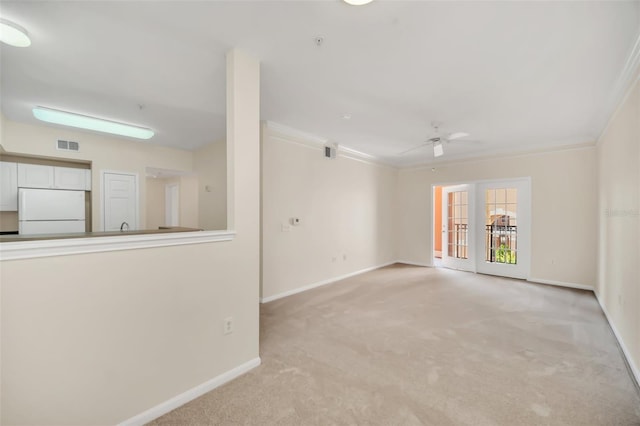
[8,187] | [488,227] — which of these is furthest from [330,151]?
[8,187]

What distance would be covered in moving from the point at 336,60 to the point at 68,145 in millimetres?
4698

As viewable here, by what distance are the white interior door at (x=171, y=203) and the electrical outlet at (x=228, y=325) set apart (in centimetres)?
584

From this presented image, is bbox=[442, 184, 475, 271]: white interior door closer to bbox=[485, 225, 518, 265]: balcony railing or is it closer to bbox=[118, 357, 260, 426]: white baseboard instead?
bbox=[485, 225, 518, 265]: balcony railing

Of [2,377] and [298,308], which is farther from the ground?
[2,377]

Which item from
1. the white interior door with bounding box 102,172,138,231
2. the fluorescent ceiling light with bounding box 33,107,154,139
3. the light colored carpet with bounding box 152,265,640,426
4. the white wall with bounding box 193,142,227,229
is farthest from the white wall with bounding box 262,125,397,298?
the white interior door with bounding box 102,172,138,231

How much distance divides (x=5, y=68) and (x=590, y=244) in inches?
321

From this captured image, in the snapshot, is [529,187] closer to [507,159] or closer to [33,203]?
[507,159]

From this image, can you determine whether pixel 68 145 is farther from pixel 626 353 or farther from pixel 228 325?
pixel 626 353

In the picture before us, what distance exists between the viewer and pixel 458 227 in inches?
248

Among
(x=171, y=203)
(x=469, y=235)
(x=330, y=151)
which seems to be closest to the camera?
(x=330, y=151)

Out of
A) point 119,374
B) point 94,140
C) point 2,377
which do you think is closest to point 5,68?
point 94,140

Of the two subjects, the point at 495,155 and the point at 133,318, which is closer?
the point at 133,318

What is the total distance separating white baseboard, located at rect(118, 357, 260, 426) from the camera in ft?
5.64

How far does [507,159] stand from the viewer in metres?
5.44
